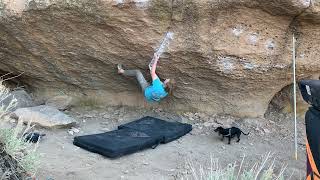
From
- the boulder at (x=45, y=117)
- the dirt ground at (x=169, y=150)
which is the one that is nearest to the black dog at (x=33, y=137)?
the dirt ground at (x=169, y=150)

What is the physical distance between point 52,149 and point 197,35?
1970 millimetres

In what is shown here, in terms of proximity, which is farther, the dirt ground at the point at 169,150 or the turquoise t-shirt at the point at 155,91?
the turquoise t-shirt at the point at 155,91

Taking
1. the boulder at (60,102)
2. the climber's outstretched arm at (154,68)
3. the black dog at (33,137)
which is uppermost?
the climber's outstretched arm at (154,68)

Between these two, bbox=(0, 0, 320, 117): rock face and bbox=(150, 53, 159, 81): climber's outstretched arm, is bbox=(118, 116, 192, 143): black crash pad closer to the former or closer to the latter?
bbox=(0, 0, 320, 117): rock face

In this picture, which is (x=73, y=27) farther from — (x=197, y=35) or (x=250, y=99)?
(x=250, y=99)

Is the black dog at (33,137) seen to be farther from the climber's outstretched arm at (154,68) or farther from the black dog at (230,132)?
the black dog at (230,132)

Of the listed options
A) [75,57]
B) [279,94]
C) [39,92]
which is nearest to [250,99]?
[279,94]

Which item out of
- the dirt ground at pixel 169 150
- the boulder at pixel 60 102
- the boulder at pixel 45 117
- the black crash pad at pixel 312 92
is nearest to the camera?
the black crash pad at pixel 312 92

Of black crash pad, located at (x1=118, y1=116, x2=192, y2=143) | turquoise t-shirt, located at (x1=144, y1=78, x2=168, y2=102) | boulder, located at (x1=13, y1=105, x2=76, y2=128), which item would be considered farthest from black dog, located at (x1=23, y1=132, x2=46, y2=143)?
turquoise t-shirt, located at (x1=144, y1=78, x2=168, y2=102)

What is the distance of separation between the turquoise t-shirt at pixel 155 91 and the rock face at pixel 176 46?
0.26 meters

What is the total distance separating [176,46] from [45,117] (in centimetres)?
168

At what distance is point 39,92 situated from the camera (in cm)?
675

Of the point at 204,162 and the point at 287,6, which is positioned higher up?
the point at 287,6

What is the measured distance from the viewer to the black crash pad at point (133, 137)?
5070mm
